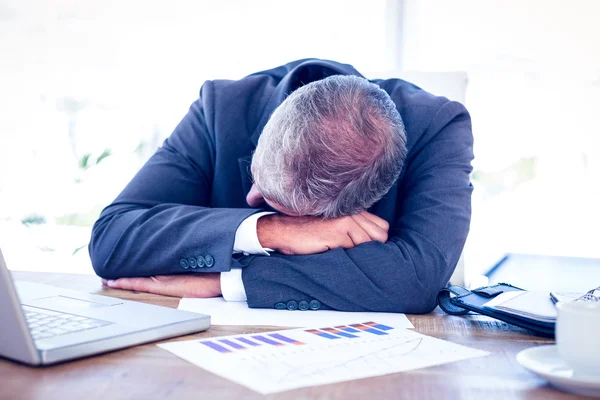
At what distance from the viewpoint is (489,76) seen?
2.92 meters

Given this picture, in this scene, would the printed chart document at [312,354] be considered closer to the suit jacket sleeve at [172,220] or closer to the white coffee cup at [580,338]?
the white coffee cup at [580,338]

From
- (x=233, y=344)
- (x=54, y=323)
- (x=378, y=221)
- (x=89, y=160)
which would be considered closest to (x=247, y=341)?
(x=233, y=344)

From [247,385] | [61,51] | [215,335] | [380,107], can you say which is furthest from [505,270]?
[61,51]

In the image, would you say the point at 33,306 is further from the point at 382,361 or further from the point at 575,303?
the point at 575,303

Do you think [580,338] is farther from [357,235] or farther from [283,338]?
[357,235]

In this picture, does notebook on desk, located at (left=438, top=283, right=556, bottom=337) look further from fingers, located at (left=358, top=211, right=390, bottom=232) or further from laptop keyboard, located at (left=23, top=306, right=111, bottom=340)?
laptop keyboard, located at (left=23, top=306, right=111, bottom=340)

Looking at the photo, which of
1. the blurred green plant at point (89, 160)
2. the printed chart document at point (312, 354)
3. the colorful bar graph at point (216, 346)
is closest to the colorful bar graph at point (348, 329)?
the printed chart document at point (312, 354)

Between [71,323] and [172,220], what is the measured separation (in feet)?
1.81

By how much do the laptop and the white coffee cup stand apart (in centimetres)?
49

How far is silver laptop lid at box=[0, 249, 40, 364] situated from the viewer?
2.32 ft

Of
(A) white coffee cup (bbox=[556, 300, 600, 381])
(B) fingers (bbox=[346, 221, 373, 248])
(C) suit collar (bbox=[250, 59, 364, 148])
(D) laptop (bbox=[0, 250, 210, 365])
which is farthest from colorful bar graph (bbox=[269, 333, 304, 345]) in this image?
(C) suit collar (bbox=[250, 59, 364, 148])

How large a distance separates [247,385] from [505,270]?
2015 millimetres

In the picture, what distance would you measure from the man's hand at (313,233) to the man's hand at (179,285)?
129 mm

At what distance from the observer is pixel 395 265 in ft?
4.17
